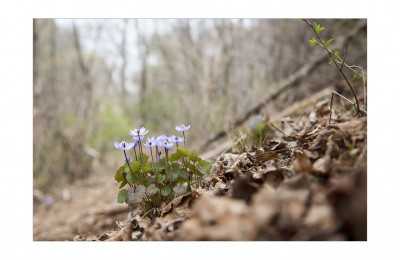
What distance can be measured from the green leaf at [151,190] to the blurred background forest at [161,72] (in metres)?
2.72

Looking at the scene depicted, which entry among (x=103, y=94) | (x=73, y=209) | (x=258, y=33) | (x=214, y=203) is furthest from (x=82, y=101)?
(x=214, y=203)

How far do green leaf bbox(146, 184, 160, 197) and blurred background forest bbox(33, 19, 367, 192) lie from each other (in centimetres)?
272

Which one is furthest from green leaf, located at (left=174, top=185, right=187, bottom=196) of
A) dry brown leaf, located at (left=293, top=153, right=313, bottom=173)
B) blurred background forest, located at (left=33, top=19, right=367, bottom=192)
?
blurred background forest, located at (left=33, top=19, right=367, bottom=192)

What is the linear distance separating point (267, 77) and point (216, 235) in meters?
5.28

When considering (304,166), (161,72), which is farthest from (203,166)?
(161,72)

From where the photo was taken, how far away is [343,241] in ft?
2.68

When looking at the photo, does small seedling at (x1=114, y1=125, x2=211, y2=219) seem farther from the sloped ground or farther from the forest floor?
the sloped ground

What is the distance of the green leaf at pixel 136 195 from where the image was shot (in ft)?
4.17

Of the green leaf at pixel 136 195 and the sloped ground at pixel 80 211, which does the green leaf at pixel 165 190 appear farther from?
the sloped ground at pixel 80 211

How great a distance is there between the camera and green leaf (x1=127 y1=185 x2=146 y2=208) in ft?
4.17

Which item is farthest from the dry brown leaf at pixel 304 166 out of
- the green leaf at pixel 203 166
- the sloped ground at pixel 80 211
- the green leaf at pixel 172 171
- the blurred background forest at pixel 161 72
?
the blurred background forest at pixel 161 72

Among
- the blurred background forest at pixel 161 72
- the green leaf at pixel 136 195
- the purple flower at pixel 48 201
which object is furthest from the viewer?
the purple flower at pixel 48 201

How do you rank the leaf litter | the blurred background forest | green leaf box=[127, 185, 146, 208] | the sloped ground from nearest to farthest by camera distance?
the leaf litter → green leaf box=[127, 185, 146, 208] → the sloped ground → the blurred background forest

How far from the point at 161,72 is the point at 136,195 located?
861 cm
